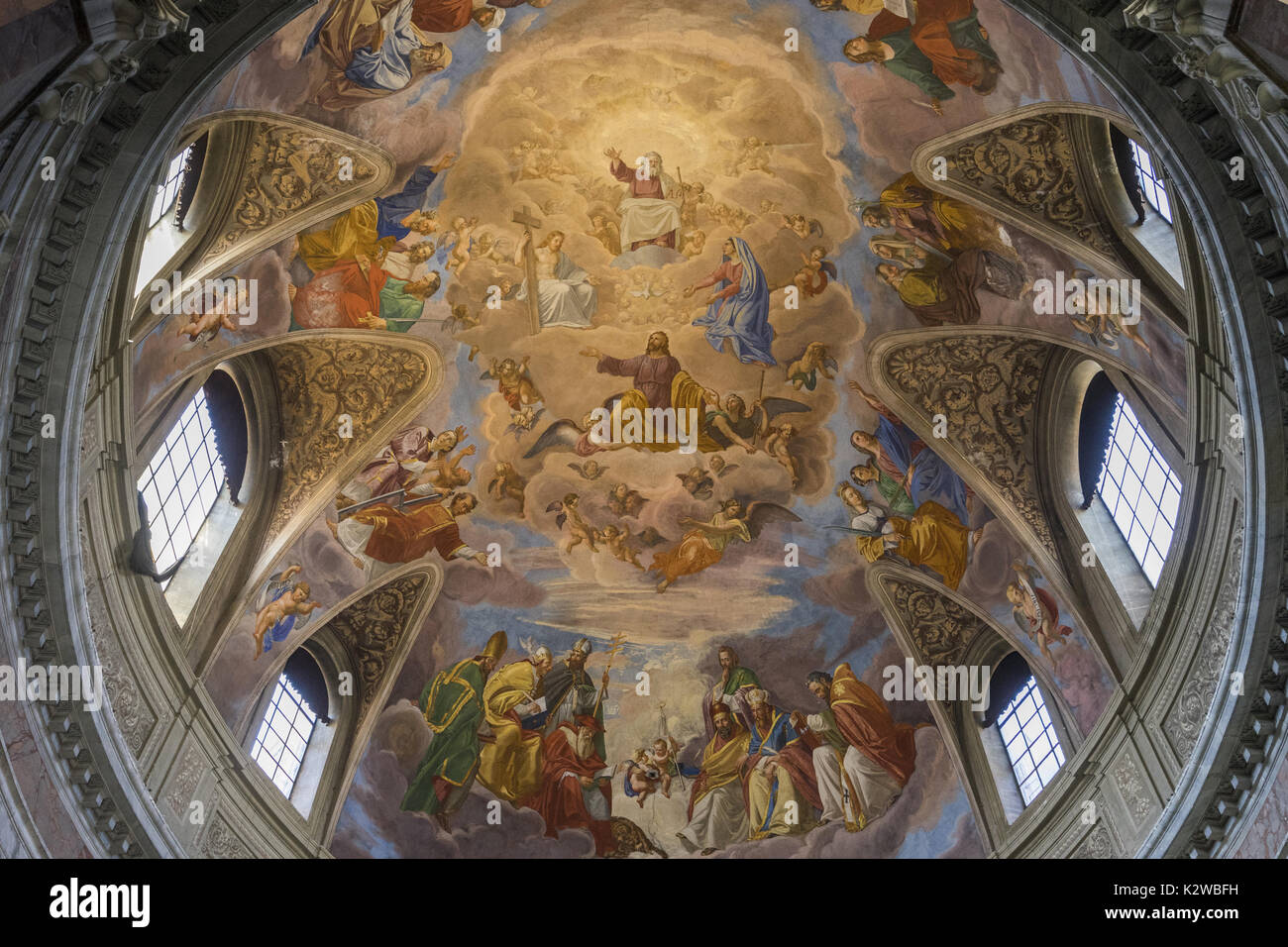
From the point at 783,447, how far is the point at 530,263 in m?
4.59

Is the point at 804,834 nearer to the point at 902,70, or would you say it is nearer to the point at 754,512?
the point at 754,512

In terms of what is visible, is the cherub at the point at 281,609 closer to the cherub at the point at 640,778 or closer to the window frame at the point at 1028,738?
the cherub at the point at 640,778

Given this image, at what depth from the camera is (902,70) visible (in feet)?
50.1

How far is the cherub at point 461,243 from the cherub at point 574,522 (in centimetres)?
424

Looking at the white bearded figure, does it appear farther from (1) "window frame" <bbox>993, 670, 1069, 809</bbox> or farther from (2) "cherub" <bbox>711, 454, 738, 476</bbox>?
(1) "window frame" <bbox>993, 670, 1069, 809</bbox>

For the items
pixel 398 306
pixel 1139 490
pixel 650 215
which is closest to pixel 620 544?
pixel 398 306

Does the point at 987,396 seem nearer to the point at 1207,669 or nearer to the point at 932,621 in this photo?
the point at 932,621

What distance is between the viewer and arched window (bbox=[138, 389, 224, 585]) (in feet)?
53.2

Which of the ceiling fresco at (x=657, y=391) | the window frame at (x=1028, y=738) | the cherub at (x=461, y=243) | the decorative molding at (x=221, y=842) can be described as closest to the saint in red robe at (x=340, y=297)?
the ceiling fresco at (x=657, y=391)

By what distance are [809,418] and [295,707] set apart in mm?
8330

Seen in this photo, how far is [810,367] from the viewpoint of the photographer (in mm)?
19312

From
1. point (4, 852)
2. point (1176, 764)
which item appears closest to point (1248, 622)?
point (1176, 764)

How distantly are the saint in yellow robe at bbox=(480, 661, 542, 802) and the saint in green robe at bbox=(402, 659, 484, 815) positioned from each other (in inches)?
6.4

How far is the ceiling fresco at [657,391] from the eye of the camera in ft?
51.2
